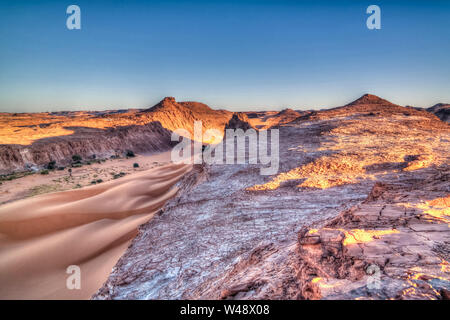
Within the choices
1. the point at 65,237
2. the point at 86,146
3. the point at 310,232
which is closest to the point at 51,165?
the point at 86,146

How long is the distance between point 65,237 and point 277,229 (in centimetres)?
842

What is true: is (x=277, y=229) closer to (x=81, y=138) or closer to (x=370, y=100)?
(x=370, y=100)

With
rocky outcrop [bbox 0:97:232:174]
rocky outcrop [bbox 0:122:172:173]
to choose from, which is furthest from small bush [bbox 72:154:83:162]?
rocky outcrop [bbox 0:97:232:174]

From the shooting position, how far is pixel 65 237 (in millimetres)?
8227

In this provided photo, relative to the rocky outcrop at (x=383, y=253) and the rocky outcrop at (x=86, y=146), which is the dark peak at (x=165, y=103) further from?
the rocky outcrop at (x=383, y=253)

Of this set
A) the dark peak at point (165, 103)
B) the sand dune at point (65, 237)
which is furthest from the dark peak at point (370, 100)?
the dark peak at point (165, 103)

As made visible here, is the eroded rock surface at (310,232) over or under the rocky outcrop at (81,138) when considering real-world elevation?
under

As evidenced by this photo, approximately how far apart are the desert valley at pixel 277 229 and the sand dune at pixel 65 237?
5 centimetres

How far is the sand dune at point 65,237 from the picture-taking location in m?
5.92

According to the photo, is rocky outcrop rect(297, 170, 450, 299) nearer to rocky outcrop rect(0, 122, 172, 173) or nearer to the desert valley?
the desert valley

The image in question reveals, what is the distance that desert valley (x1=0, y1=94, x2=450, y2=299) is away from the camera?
2.33 metres

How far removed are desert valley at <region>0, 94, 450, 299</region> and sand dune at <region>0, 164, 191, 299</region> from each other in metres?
0.05
